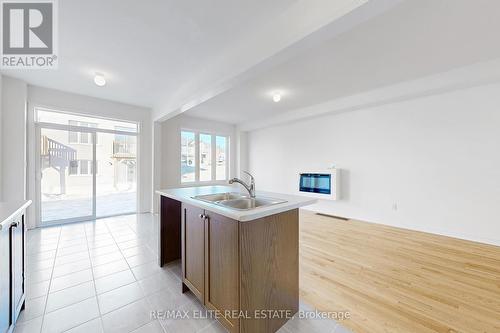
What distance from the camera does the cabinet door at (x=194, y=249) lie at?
1591mm

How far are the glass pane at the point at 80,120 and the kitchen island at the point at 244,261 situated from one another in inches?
159

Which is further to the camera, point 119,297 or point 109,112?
point 109,112

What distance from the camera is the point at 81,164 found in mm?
4207

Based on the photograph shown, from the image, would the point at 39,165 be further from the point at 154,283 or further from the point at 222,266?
the point at 222,266

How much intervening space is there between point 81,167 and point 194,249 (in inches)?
163

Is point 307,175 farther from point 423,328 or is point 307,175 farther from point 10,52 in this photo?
point 10,52

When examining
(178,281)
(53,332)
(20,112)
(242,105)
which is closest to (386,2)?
(178,281)

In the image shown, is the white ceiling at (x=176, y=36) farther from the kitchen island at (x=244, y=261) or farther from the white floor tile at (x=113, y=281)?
the white floor tile at (x=113, y=281)

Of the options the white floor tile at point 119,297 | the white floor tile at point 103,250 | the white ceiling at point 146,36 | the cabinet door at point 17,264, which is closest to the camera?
the cabinet door at point 17,264

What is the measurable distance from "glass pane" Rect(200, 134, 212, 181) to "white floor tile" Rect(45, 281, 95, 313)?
4441mm

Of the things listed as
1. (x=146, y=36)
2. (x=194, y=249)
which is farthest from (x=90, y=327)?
(x=146, y=36)

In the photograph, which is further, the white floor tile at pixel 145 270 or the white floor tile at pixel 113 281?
the white floor tile at pixel 145 270

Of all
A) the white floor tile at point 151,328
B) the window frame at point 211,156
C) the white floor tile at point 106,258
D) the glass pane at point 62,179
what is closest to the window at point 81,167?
the glass pane at point 62,179

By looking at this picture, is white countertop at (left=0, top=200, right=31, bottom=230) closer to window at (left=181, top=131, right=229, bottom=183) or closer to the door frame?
the door frame
